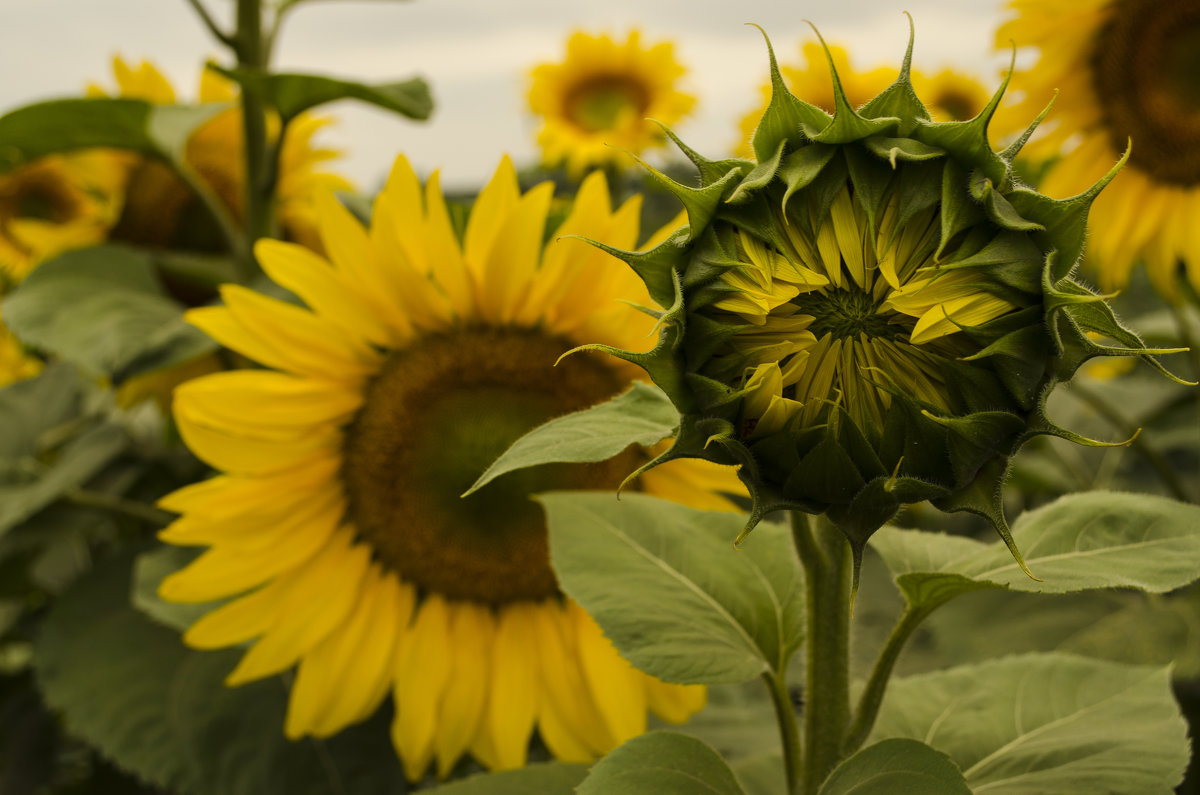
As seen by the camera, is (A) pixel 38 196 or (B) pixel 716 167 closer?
(B) pixel 716 167

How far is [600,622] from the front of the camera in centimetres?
58

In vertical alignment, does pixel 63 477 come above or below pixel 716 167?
below

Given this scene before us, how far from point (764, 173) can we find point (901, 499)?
0.46 ft

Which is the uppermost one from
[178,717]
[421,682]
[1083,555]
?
[1083,555]

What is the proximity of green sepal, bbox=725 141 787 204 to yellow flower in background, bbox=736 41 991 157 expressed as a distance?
143cm

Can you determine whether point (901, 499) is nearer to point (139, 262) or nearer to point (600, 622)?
point (600, 622)

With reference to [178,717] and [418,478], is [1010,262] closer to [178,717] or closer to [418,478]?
[418,478]

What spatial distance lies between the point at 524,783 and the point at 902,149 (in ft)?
1.30

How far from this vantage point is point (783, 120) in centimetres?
44

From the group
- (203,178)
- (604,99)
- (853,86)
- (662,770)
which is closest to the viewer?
(662,770)

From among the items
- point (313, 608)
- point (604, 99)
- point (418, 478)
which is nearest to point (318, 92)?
point (418, 478)

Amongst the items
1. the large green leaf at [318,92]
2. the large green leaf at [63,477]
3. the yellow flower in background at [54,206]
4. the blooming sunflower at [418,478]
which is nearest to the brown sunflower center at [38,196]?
the yellow flower in background at [54,206]

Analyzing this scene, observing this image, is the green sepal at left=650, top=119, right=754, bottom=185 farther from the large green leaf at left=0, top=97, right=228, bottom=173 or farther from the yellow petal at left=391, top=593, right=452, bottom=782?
the large green leaf at left=0, top=97, right=228, bottom=173

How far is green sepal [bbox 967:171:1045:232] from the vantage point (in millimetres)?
405
